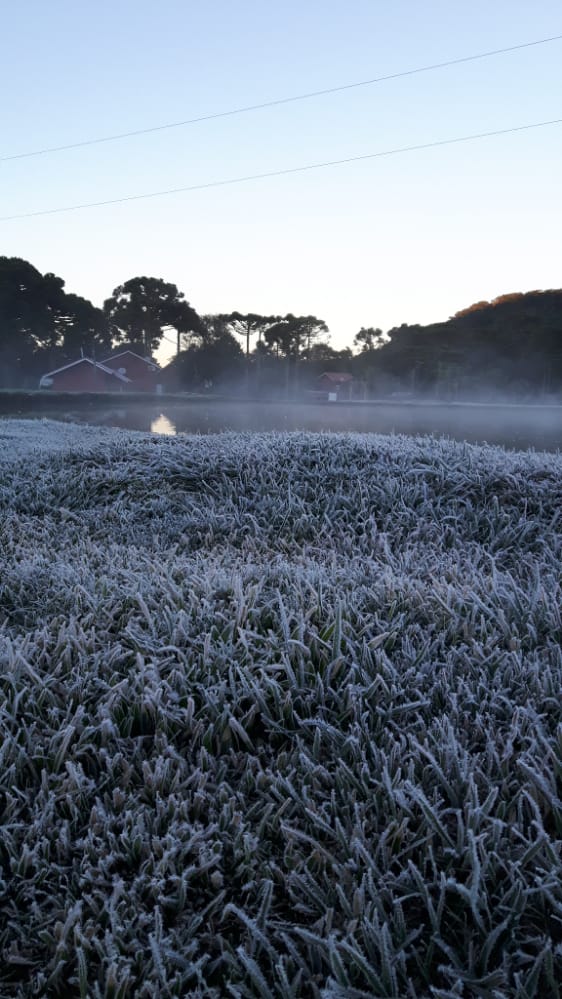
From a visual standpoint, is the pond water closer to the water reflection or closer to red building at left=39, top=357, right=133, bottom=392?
the water reflection

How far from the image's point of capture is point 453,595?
2441mm

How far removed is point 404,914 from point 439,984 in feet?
0.42

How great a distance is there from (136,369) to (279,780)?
61.0m

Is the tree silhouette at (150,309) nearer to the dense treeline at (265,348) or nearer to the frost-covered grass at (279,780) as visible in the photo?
the dense treeline at (265,348)

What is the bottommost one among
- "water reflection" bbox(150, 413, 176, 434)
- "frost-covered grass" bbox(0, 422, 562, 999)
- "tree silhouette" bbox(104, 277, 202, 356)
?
"frost-covered grass" bbox(0, 422, 562, 999)

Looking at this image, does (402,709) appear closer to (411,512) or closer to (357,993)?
(357,993)

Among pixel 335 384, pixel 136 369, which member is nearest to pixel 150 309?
pixel 136 369

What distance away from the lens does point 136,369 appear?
59375 mm

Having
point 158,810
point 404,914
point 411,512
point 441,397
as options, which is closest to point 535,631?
point 404,914

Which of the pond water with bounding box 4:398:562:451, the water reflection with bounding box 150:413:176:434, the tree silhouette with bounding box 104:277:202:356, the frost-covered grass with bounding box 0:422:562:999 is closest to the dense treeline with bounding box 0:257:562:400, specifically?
the tree silhouette with bounding box 104:277:202:356

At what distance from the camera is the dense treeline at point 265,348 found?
2144 inches

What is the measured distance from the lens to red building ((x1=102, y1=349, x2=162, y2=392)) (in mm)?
58609

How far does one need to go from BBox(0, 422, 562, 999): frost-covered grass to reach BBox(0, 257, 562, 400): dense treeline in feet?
179

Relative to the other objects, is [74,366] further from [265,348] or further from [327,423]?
[327,423]
